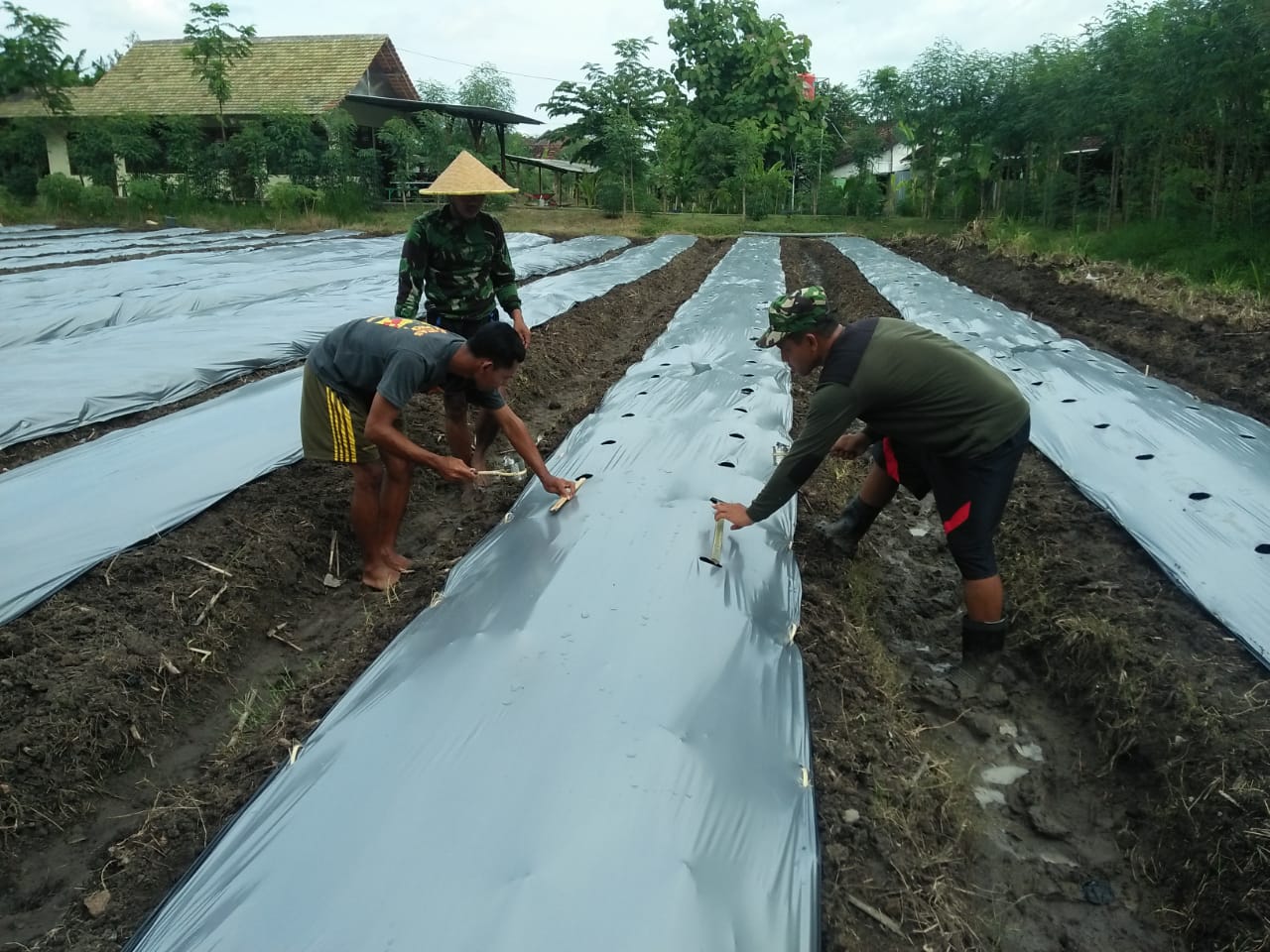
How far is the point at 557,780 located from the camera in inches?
74.0

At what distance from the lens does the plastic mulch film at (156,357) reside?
4703 millimetres

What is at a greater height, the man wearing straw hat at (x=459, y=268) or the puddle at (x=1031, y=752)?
the man wearing straw hat at (x=459, y=268)

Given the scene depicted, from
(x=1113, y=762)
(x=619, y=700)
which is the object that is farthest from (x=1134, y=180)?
(x=619, y=700)

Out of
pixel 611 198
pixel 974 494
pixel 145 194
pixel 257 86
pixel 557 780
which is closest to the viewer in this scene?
pixel 557 780

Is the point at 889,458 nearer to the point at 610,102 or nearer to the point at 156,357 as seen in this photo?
the point at 156,357

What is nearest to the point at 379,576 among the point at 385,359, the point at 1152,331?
the point at 385,359

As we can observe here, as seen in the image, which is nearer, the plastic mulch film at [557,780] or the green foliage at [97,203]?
the plastic mulch film at [557,780]

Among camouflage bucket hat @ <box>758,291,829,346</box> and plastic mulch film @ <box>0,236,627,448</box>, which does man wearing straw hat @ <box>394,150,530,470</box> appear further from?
plastic mulch film @ <box>0,236,627,448</box>

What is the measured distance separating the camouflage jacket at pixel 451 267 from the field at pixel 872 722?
3.29ft

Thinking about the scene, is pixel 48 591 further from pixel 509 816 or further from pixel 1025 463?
pixel 1025 463

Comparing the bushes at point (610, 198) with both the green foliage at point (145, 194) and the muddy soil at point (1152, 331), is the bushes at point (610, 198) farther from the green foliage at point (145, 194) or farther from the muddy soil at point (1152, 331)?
the muddy soil at point (1152, 331)

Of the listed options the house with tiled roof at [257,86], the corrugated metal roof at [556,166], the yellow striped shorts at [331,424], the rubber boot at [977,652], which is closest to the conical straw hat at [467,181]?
the yellow striped shorts at [331,424]

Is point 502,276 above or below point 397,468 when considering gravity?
above

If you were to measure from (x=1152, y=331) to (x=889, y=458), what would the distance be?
5.68m
